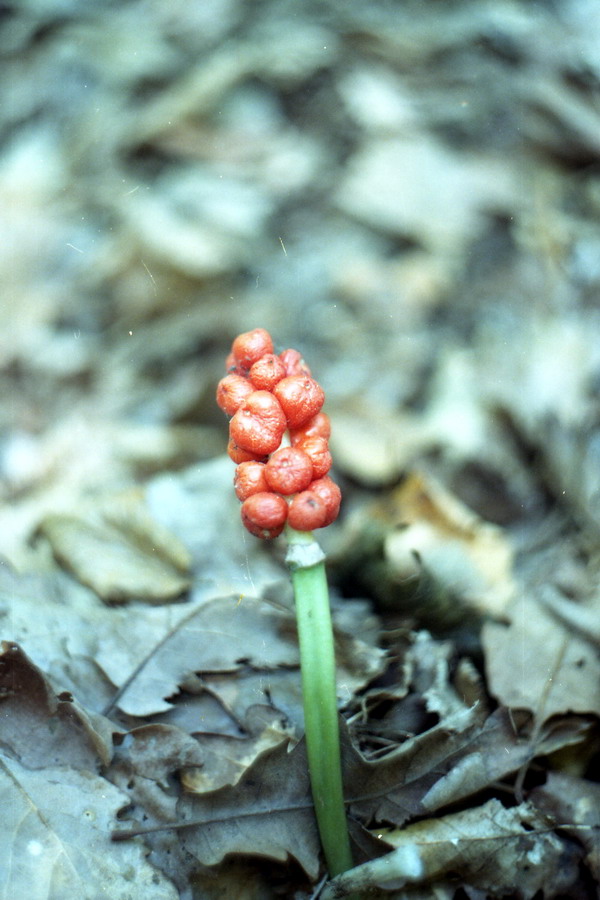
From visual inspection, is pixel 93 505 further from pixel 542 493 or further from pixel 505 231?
pixel 505 231

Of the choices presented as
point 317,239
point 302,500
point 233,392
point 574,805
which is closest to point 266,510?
point 302,500

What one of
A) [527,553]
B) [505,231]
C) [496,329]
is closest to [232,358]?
[527,553]

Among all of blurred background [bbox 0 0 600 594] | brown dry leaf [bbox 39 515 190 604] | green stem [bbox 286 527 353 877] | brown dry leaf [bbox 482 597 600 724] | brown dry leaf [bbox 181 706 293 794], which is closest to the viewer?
green stem [bbox 286 527 353 877]

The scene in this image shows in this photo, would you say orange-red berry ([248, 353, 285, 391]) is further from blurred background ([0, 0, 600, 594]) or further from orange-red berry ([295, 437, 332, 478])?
blurred background ([0, 0, 600, 594])

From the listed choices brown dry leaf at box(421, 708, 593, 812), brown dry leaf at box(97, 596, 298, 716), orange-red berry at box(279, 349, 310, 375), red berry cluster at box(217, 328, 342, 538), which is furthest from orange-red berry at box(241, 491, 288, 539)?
brown dry leaf at box(421, 708, 593, 812)

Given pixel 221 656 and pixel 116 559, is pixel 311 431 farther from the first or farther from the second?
pixel 116 559

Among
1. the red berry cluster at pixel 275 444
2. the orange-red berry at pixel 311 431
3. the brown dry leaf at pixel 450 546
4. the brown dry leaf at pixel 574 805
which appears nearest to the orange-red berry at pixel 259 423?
the red berry cluster at pixel 275 444
